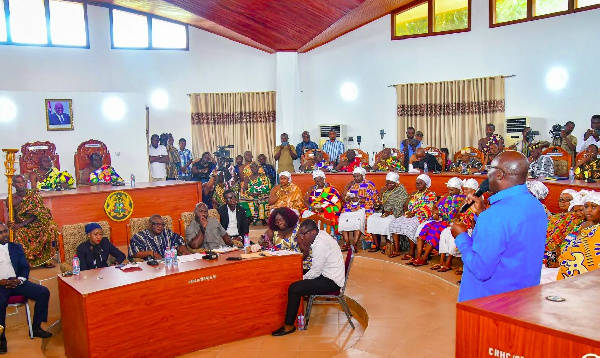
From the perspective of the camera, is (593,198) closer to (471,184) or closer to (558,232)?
(558,232)

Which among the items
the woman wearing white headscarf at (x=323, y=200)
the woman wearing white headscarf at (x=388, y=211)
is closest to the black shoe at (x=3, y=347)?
the woman wearing white headscarf at (x=323, y=200)

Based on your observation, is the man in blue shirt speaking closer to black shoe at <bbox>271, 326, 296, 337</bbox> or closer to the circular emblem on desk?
black shoe at <bbox>271, 326, 296, 337</bbox>

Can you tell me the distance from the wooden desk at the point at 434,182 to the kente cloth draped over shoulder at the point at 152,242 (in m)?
3.57

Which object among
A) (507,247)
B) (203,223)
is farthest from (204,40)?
(507,247)

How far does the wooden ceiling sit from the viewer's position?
951 centimetres

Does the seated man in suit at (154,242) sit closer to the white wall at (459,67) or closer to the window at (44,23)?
the white wall at (459,67)

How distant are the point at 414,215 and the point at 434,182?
0.91 metres

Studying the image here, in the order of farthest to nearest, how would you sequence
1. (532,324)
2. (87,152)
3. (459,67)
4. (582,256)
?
(459,67), (87,152), (582,256), (532,324)

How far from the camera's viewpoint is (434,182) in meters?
8.23

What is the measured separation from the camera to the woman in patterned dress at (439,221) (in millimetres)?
6965

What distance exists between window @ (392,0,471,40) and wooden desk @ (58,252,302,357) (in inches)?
299

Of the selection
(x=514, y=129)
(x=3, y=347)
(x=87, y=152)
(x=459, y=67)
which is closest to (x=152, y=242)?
(x=3, y=347)

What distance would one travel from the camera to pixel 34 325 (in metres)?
5.20

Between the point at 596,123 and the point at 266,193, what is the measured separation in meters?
5.47
